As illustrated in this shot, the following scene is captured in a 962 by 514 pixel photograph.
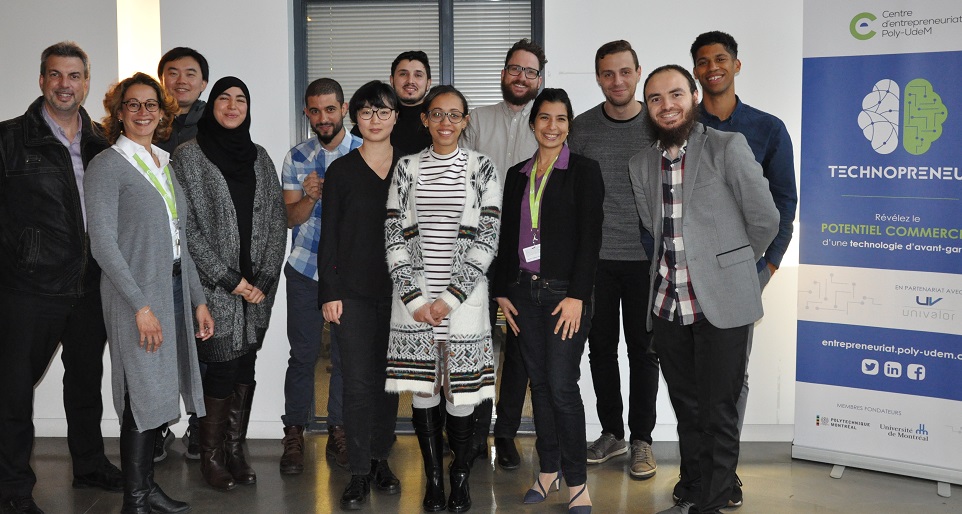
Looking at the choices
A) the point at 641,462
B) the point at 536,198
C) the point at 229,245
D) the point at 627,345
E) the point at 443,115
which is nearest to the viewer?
the point at 443,115

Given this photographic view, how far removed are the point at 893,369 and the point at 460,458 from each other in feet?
7.16

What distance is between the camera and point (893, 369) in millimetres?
4062

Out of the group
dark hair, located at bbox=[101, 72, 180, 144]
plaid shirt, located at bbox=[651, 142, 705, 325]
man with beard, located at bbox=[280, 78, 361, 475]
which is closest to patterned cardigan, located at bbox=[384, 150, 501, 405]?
plaid shirt, located at bbox=[651, 142, 705, 325]

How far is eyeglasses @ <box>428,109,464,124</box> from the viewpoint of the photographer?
337 cm

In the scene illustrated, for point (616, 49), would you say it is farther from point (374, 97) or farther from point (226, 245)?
point (226, 245)

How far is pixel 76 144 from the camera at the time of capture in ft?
A: 12.1

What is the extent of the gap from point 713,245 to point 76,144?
2.78 meters

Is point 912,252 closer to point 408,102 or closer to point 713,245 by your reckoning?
point 713,245

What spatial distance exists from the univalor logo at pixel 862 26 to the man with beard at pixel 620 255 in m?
1.06

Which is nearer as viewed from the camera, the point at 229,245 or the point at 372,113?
the point at 372,113

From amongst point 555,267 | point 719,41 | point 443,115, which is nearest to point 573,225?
point 555,267

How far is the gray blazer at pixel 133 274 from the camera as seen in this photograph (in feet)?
10.7

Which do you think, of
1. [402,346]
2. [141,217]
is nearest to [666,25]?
[402,346]

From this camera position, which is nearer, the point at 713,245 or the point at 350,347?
the point at 713,245
